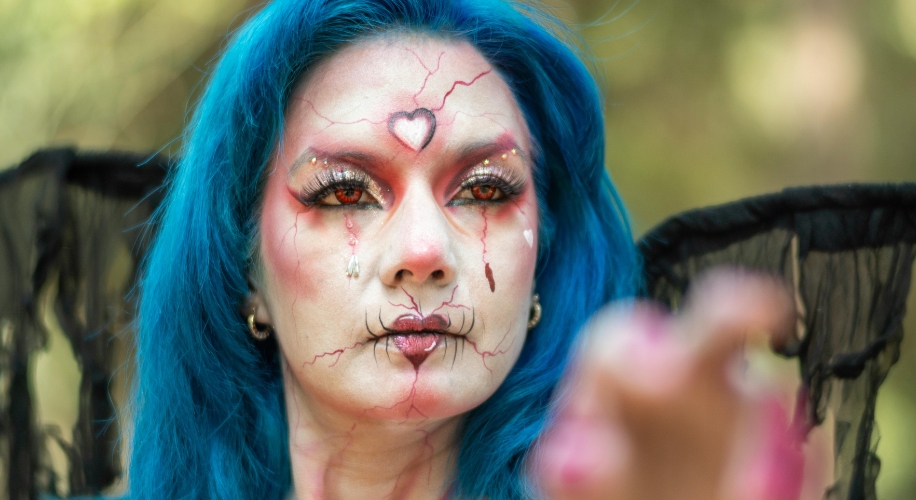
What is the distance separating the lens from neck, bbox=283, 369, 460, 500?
1.75 m

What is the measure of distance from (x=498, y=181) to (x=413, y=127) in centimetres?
22

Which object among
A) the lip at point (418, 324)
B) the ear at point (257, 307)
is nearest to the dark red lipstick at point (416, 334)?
the lip at point (418, 324)

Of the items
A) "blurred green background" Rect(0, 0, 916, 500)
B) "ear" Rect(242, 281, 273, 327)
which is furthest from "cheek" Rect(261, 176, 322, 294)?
"blurred green background" Rect(0, 0, 916, 500)

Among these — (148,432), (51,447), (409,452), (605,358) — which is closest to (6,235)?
(51,447)

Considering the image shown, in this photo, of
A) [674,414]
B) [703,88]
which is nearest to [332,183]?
[674,414]

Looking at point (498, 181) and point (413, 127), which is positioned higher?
point (413, 127)

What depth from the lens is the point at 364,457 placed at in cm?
177

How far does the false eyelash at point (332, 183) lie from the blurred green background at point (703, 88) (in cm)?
227

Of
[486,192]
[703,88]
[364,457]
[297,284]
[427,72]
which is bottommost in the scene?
[364,457]

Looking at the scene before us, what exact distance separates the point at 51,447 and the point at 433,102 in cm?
146

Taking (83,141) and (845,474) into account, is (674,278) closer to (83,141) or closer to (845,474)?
(845,474)

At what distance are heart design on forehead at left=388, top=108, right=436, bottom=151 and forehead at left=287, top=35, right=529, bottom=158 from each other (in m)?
0.01

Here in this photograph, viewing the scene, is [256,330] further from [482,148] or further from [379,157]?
[482,148]

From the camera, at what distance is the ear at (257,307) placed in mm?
1817
